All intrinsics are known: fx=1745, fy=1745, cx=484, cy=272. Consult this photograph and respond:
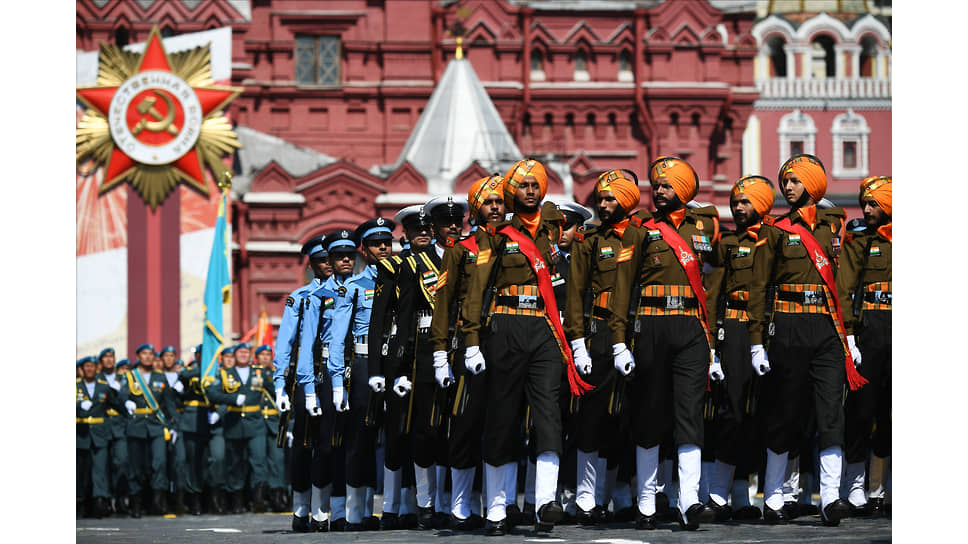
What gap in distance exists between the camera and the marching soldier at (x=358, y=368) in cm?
1094

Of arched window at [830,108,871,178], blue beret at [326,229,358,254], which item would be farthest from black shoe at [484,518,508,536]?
arched window at [830,108,871,178]

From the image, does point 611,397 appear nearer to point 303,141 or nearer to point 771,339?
point 771,339

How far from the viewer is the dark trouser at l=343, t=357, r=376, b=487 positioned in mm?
10945

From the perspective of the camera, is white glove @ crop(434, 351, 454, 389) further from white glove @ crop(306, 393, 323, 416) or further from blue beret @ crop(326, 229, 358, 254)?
blue beret @ crop(326, 229, 358, 254)

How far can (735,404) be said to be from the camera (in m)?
10.2

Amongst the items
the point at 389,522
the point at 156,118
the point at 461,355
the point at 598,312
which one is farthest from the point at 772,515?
the point at 156,118

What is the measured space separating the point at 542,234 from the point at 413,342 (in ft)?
4.80

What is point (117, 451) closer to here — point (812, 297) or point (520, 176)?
point (520, 176)

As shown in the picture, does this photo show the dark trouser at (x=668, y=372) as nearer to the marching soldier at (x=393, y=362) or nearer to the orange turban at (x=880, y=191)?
the orange turban at (x=880, y=191)

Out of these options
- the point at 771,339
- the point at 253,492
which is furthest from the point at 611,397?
the point at 253,492

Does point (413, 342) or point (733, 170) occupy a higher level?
point (733, 170)

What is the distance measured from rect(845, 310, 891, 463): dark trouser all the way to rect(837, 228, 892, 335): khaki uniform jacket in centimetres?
17

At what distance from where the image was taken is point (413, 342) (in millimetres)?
10430

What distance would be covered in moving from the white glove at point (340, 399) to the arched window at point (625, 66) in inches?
765
